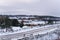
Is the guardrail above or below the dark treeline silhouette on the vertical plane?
below

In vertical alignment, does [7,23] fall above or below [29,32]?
above

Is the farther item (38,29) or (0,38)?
(38,29)

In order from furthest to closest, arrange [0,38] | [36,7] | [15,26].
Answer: [36,7], [15,26], [0,38]

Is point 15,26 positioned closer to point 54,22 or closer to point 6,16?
point 6,16

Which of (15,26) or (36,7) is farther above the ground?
(36,7)

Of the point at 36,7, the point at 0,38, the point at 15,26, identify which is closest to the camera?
the point at 0,38

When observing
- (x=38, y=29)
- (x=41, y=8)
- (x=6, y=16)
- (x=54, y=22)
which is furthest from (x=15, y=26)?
(x=54, y=22)

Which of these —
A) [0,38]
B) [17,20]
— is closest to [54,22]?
[17,20]

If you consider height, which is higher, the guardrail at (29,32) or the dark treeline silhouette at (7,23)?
the dark treeline silhouette at (7,23)

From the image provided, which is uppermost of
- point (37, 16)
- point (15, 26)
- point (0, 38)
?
point (37, 16)

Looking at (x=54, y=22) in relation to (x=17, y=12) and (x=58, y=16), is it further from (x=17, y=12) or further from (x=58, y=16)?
(x=17, y=12)
